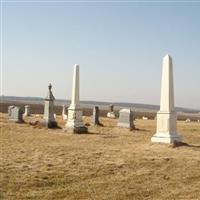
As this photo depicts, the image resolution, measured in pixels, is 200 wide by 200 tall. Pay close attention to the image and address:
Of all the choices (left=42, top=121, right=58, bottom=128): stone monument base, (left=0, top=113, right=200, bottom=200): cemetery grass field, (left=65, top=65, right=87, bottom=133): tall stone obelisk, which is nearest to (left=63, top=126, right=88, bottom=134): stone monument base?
(left=65, top=65, right=87, bottom=133): tall stone obelisk

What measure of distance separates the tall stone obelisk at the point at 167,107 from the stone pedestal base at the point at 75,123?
16.6 ft

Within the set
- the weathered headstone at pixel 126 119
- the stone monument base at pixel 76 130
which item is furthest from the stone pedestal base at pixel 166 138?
the weathered headstone at pixel 126 119

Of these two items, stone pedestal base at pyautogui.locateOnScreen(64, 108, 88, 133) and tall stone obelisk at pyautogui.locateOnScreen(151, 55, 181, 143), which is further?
stone pedestal base at pyautogui.locateOnScreen(64, 108, 88, 133)

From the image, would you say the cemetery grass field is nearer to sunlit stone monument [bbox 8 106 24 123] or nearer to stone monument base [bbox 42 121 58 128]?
stone monument base [bbox 42 121 58 128]

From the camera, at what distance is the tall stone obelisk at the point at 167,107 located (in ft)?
50.0

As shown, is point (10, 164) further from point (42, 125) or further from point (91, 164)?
point (42, 125)

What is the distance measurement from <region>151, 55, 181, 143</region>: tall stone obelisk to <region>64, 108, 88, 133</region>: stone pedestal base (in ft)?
16.6

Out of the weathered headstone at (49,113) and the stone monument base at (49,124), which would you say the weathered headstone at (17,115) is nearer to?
the weathered headstone at (49,113)

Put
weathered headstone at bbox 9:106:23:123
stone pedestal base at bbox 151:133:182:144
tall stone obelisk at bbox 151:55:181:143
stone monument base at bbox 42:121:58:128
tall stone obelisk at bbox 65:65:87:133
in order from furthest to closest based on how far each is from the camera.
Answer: weathered headstone at bbox 9:106:23:123
stone monument base at bbox 42:121:58:128
tall stone obelisk at bbox 65:65:87:133
tall stone obelisk at bbox 151:55:181:143
stone pedestal base at bbox 151:133:182:144

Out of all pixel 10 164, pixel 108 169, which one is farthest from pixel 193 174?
pixel 10 164

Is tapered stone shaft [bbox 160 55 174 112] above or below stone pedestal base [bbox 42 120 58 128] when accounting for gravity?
above

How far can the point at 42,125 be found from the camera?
21.7 meters

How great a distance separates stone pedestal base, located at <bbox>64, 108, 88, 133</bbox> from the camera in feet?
63.8

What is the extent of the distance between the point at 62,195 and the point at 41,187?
621mm
